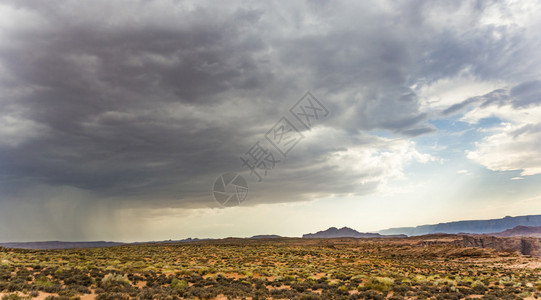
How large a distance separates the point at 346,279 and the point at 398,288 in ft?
19.0

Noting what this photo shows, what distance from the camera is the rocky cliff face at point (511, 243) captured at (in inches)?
3575

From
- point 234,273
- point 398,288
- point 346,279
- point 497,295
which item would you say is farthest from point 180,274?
point 497,295

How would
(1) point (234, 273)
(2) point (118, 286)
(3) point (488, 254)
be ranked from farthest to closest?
1. (3) point (488, 254)
2. (1) point (234, 273)
3. (2) point (118, 286)

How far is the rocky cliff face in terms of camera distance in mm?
90812

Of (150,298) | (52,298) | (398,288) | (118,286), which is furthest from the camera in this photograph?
(398,288)

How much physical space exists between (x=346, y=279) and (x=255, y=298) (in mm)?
13360

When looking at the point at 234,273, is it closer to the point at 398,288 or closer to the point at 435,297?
the point at 398,288

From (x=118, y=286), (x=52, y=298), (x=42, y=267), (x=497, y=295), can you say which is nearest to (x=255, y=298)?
(x=118, y=286)

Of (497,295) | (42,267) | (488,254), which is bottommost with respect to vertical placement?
(488,254)

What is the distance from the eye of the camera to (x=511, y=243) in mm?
94438

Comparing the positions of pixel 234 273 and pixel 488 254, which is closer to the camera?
pixel 234 273

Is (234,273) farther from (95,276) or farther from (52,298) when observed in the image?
(52,298)

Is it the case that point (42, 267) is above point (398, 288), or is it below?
above

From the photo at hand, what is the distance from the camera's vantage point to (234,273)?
98.6ft
